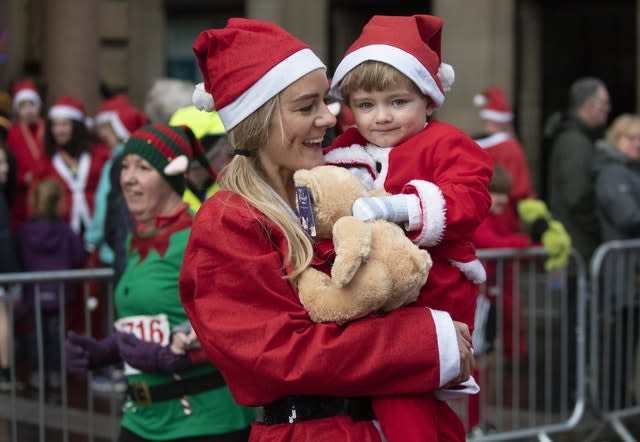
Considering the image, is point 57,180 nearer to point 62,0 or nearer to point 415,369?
point 62,0

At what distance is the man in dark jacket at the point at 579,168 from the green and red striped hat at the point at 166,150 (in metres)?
5.01

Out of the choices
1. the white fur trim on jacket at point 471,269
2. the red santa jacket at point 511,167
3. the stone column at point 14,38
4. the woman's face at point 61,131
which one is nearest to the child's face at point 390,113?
the white fur trim on jacket at point 471,269

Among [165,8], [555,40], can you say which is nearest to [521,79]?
[555,40]

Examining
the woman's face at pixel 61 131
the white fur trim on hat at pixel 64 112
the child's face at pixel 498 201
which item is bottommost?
the child's face at pixel 498 201

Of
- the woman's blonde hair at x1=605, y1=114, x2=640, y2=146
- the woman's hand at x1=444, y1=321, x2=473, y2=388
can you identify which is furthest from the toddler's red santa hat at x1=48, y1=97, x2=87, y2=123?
the woman's hand at x1=444, y1=321, x2=473, y2=388

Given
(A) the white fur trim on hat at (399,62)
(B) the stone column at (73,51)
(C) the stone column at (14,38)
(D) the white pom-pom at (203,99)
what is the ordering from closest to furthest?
(A) the white fur trim on hat at (399,62), (D) the white pom-pom at (203,99), (B) the stone column at (73,51), (C) the stone column at (14,38)

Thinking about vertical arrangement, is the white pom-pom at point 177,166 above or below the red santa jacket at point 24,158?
above

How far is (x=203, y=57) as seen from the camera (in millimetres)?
3463

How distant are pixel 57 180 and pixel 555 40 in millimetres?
8842

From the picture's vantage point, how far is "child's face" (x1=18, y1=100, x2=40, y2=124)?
11.5 meters

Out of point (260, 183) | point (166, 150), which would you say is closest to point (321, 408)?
point (260, 183)

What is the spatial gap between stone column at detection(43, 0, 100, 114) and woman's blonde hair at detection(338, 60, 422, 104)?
11.2m

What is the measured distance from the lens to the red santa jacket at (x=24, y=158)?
33.8 feet

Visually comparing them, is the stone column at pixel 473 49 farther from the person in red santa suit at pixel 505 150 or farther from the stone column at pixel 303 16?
the person in red santa suit at pixel 505 150
